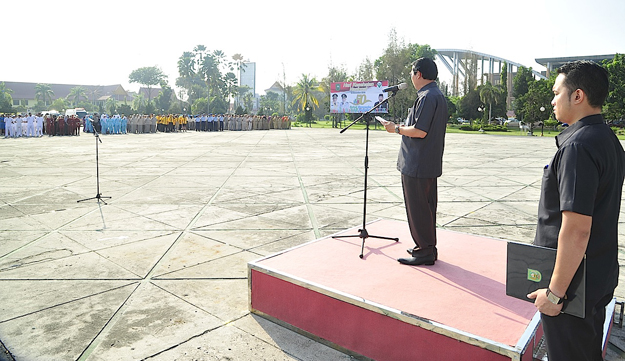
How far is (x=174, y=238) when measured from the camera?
5695 mm

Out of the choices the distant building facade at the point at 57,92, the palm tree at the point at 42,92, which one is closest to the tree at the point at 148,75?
the distant building facade at the point at 57,92

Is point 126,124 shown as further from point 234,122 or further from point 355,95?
point 355,95

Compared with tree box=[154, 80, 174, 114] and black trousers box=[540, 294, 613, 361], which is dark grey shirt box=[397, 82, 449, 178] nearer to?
black trousers box=[540, 294, 613, 361]

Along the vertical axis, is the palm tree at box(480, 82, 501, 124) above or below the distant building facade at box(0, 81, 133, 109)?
below

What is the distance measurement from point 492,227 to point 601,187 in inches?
Answer: 186

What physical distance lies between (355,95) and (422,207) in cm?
4473

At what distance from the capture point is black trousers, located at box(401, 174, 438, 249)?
12.2 feet

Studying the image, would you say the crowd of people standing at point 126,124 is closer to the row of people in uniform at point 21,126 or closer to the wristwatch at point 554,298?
the row of people in uniform at point 21,126

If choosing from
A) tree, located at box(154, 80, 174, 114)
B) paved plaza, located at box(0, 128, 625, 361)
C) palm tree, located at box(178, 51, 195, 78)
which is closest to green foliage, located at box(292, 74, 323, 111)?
tree, located at box(154, 80, 174, 114)

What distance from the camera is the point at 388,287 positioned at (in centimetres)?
329

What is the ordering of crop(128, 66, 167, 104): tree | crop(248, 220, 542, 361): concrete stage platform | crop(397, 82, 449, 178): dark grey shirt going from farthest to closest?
crop(128, 66, 167, 104): tree, crop(397, 82, 449, 178): dark grey shirt, crop(248, 220, 542, 361): concrete stage platform

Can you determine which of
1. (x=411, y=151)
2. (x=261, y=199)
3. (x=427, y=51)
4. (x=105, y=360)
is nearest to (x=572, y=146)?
(x=411, y=151)

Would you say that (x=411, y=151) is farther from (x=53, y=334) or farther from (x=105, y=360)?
(x=53, y=334)

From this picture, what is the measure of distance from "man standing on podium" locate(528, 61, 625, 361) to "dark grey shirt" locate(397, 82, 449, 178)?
5.47 feet
